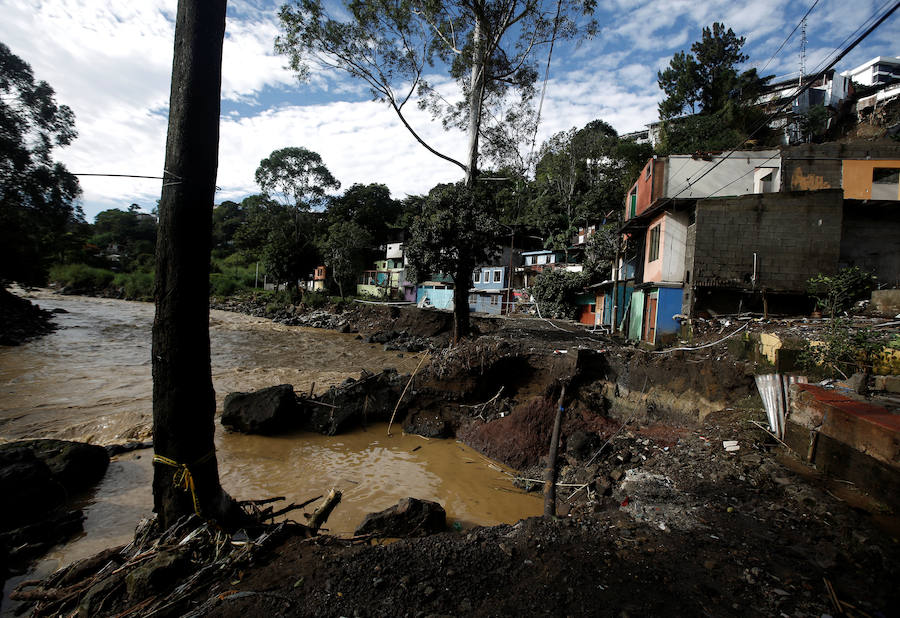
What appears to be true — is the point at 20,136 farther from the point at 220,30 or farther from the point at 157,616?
the point at 157,616

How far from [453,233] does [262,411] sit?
8.58 metres

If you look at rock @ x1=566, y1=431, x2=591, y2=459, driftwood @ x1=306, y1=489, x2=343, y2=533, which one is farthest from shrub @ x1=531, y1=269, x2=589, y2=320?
driftwood @ x1=306, y1=489, x2=343, y2=533

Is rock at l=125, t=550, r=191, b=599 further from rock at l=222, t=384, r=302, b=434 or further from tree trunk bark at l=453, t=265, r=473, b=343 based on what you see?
tree trunk bark at l=453, t=265, r=473, b=343

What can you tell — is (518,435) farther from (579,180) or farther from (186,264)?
(579,180)

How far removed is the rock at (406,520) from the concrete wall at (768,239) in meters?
11.9

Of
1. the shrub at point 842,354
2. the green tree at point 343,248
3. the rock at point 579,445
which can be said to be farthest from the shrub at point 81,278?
the shrub at point 842,354

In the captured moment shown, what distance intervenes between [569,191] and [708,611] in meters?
38.3

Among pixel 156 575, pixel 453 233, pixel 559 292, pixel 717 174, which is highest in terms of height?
pixel 717 174

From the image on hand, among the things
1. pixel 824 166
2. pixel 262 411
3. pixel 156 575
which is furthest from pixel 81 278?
pixel 824 166

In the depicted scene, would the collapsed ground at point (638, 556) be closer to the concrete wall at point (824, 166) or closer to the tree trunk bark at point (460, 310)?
the tree trunk bark at point (460, 310)

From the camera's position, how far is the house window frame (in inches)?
630

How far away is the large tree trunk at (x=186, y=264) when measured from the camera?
321cm

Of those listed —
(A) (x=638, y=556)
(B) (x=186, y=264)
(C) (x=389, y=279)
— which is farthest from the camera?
(C) (x=389, y=279)

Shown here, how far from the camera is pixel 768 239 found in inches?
512
